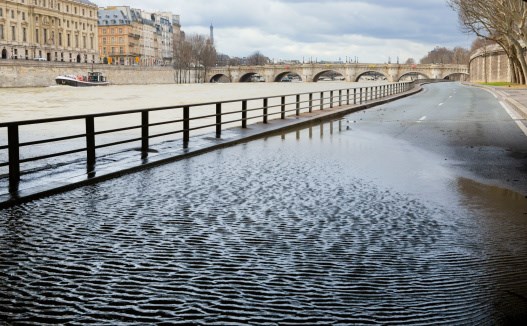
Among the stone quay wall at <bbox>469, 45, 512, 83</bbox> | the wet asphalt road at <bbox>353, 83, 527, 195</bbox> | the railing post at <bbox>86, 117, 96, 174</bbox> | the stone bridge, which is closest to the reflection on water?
the wet asphalt road at <bbox>353, 83, 527, 195</bbox>

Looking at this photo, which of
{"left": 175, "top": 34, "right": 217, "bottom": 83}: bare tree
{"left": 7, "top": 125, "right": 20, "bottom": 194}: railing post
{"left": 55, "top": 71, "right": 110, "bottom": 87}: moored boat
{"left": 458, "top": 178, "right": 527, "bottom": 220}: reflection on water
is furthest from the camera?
{"left": 175, "top": 34, "right": 217, "bottom": 83}: bare tree

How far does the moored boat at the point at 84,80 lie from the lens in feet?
393

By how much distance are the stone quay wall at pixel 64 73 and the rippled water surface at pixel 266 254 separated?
104190 millimetres

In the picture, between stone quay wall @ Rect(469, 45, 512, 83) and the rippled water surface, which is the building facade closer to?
stone quay wall @ Rect(469, 45, 512, 83)

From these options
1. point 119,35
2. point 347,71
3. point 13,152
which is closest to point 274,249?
point 13,152

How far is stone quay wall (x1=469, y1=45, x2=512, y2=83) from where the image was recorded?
9862cm

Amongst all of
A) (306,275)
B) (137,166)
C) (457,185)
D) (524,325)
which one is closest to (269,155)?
(137,166)

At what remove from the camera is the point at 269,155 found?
15.7m

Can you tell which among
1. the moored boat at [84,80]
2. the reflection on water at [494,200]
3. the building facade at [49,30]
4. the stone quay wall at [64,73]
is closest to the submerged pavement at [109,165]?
the reflection on water at [494,200]

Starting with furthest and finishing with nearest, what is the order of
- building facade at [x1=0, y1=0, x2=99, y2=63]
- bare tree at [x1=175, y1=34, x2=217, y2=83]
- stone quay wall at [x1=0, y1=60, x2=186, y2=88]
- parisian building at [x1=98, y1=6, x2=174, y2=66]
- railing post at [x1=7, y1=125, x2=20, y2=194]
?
1. parisian building at [x1=98, y1=6, x2=174, y2=66]
2. bare tree at [x1=175, y1=34, x2=217, y2=83]
3. building facade at [x1=0, y1=0, x2=99, y2=63]
4. stone quay wall at [x1=0, y1=60, x2=186, y2=88]
5. railing post at [x1=7, y1=125, x2=20, y2=194]

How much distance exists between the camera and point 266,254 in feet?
21.8

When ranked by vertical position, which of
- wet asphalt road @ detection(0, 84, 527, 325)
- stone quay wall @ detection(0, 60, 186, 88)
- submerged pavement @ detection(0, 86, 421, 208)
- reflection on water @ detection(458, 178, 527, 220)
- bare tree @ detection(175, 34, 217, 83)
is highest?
bare tree @ detection(175, 34, 217, 83)

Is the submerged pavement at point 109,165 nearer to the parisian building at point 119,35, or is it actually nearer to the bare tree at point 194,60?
the bare tree at point 194,60

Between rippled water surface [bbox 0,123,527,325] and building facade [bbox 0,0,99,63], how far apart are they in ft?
410
